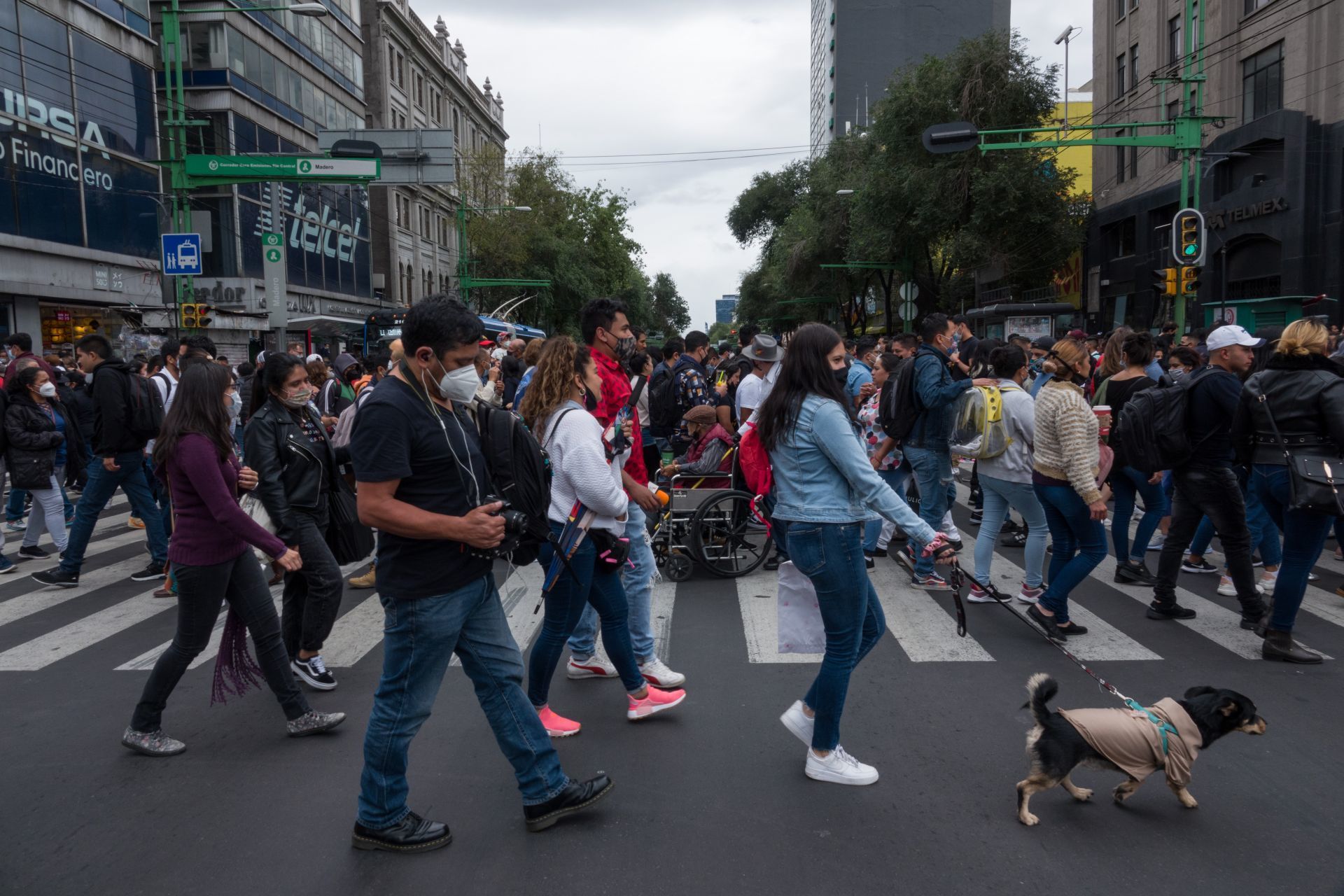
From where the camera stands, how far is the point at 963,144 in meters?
16.2

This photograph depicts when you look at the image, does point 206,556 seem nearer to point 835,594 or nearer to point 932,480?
point 835,594

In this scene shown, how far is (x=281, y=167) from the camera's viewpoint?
20.7 meters

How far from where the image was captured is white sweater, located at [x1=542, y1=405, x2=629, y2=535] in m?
4.25

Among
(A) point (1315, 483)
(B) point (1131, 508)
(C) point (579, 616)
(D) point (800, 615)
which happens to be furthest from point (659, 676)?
(B) point (1131, 508)

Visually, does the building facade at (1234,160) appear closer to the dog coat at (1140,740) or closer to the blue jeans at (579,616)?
the dog coat at (1140,740)

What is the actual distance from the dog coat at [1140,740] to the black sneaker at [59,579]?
25.7 feet

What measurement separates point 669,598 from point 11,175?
2108cm

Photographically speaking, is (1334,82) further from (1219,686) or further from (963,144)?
(1219,686)

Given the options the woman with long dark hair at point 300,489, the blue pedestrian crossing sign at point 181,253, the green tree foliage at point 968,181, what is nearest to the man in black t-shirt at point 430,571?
the woman with long dark hair at point 300,489

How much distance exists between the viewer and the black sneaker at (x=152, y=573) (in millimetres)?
8445

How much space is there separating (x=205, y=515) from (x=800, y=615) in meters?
2.68

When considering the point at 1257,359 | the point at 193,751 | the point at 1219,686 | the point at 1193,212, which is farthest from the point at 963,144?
the point at 193,751

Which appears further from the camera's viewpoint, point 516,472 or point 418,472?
point 516,472

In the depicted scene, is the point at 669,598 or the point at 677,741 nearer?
the point at 677,741
